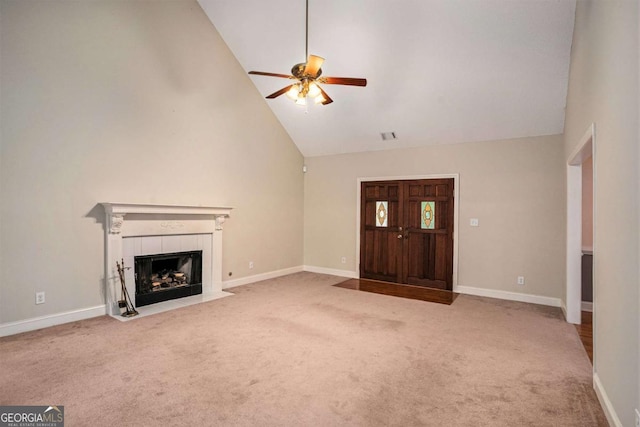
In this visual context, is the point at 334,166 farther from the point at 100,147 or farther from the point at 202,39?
the point at 100,147

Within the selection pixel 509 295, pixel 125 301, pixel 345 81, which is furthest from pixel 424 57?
pixel 125 301

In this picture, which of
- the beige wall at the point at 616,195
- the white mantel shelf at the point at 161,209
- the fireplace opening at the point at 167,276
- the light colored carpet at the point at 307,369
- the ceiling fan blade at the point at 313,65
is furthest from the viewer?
the fireplace opening at the point at 167,276

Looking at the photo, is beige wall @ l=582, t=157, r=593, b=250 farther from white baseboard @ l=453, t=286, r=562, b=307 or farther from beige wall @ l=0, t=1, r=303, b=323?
beige wall @ l=0, t=1, r=303, b=323

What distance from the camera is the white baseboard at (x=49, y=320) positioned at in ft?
11.2

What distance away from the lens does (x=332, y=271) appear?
698 cm

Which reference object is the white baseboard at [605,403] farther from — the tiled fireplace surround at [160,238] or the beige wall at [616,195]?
the tiled fireplace surround at [160,238]

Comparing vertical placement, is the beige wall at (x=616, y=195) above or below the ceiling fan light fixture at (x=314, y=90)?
below

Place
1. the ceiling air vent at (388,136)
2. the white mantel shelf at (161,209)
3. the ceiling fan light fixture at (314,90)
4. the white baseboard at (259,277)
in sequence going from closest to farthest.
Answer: the ceiling fan light fixture at (314,90), the white mantel shelf at (161,209), the white baseboard at (259,277), the ceiling air vent at (388,136)

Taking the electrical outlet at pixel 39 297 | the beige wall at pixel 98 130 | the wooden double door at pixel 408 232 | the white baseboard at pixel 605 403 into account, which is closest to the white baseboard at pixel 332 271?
the wooden double door at pixel 408 232

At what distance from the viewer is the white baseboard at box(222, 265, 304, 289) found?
566 cm

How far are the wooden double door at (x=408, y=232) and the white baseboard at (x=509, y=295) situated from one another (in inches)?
10.8

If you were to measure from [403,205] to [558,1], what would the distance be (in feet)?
11.7

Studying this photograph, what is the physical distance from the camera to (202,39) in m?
5.07

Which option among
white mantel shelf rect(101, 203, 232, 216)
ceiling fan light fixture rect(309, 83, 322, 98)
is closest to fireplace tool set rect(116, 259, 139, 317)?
white mantel shelf rect(101, 203, 232, 216)
